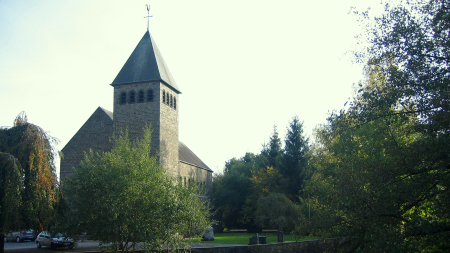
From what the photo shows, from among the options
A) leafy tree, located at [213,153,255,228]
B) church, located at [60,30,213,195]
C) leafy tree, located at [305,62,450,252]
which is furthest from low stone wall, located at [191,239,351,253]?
leafy tree, located at [213,153,255,228]

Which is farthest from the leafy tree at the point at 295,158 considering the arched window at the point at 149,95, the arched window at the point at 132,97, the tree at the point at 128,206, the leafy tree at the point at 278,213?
the tree at the point at 128,206

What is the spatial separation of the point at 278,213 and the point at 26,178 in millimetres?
23306

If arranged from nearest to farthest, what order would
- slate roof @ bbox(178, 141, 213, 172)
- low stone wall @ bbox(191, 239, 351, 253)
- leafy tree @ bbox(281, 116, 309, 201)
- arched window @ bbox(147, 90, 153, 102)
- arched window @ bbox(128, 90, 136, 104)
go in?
low stone wall @ bbox(191, 239, 351, 253)
arched window @ bbox(147, 90, 153, 102)
arched window @ bbox(128, 90, 136, 104)
leafy tree @ bbox(281, 116, 309, 201)
slate roof @ bbox(178, 141, 213, 172)

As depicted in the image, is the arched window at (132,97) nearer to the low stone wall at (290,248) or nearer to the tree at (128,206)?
the tree at (128,206)

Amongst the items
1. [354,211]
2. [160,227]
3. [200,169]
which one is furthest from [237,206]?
[354,211]

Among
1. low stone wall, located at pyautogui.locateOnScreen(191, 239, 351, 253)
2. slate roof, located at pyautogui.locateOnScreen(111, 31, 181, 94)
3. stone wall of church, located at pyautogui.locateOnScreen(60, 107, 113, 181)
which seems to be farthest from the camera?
stone wall of church, located at pyautogui.locateOnScreen(60, 107, 113, 181)

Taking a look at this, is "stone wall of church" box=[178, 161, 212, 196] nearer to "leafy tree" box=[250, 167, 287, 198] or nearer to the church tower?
the church tower

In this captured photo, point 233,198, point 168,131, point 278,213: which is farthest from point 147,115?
point 233,198

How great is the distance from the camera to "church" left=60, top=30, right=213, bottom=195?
111 ft

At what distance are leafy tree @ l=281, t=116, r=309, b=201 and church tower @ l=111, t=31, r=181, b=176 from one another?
13.0 m

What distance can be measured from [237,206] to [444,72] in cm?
4024

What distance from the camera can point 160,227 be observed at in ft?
51.1

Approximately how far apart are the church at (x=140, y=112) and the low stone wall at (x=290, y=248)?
48.8ft

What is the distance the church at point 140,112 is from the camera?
33844mm
